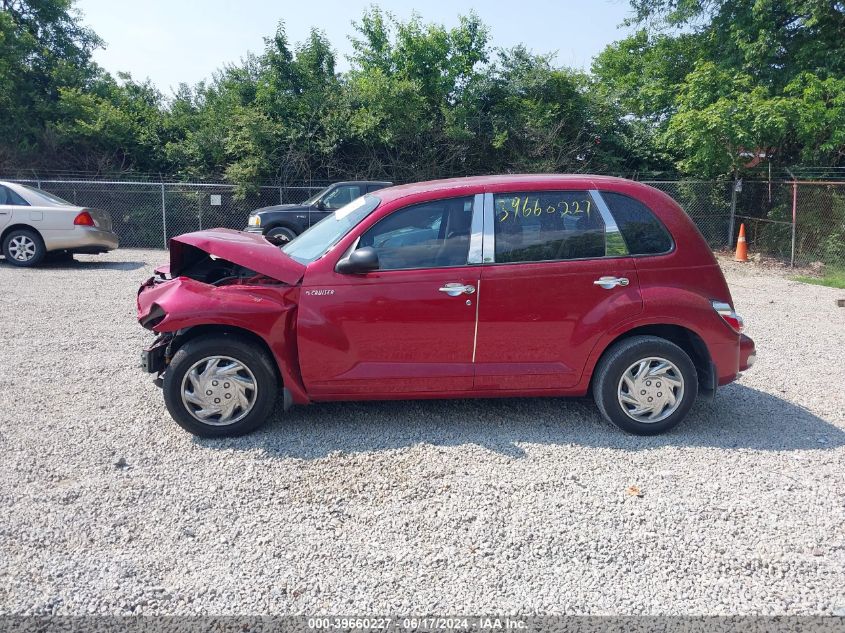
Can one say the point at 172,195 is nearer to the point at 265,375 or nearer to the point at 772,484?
the point at 265,375

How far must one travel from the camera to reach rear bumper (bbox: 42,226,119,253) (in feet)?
41.0

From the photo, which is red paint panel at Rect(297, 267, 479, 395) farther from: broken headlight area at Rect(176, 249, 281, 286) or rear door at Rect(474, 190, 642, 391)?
broken headlight area at Rect(176, 249, 281, 286)

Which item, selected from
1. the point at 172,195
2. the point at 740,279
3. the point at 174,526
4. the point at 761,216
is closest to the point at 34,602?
the point at 174,526

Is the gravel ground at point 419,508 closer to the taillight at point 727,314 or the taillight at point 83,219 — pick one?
the taillight at point 727,314

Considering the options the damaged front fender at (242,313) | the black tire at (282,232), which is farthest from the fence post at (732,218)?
the damaged front fender at (242,313)

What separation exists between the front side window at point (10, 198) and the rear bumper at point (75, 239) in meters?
0.69

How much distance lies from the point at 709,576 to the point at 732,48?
17.6 meters

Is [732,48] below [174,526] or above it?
above

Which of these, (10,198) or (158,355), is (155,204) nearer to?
(10,198)

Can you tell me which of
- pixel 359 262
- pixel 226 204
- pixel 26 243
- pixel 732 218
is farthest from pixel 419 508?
pixel 732 218

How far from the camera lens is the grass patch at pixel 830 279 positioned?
13.0 metres

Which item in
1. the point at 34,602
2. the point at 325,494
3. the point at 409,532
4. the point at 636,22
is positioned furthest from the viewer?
the point at 636,22

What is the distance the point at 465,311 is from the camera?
4.64 m

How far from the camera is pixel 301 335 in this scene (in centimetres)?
457
